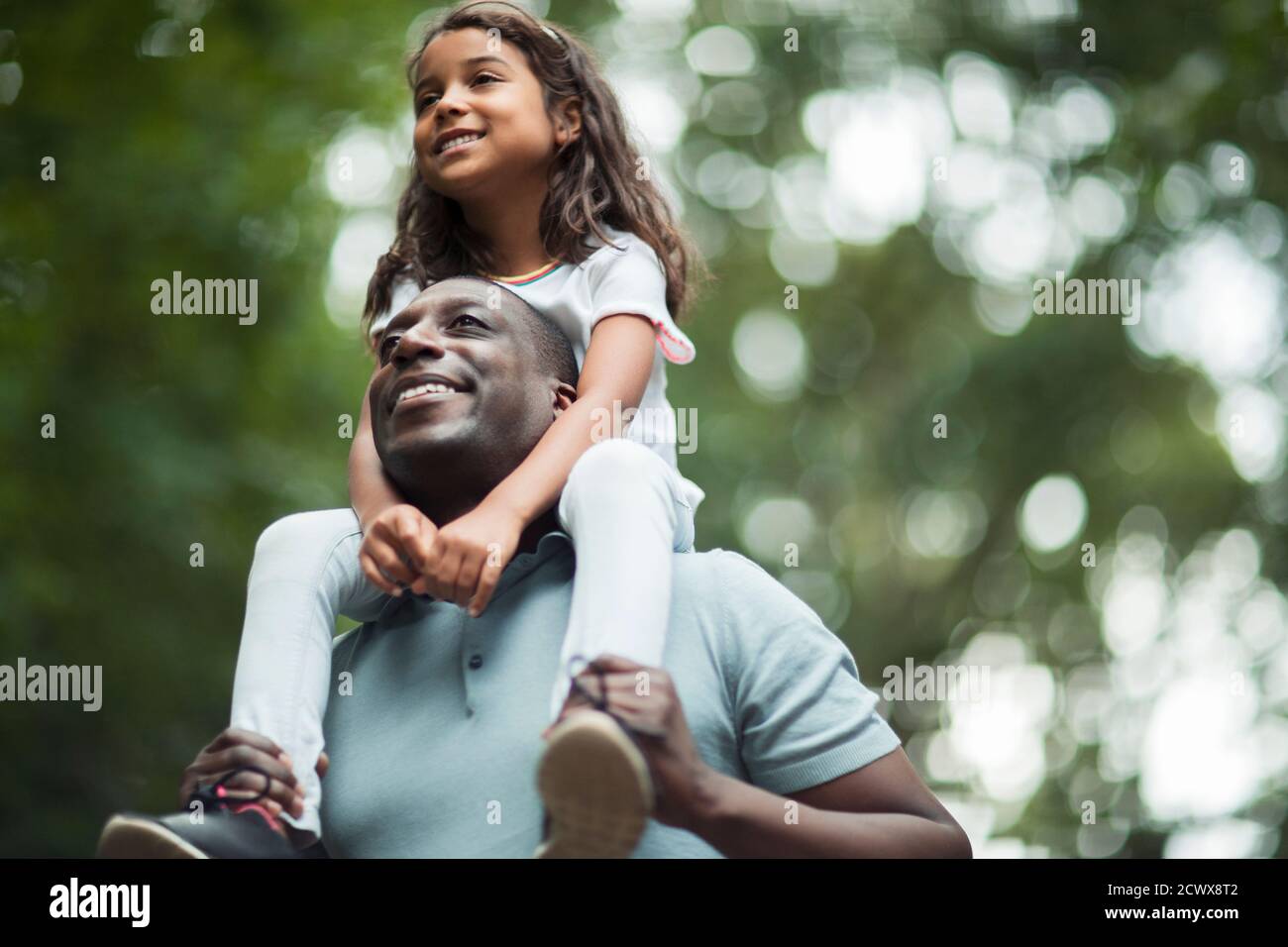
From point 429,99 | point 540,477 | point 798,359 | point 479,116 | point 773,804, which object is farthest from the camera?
point 798,359

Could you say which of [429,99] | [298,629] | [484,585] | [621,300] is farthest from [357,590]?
[429,99]

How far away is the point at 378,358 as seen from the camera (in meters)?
2.83

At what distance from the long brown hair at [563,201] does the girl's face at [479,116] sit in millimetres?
52

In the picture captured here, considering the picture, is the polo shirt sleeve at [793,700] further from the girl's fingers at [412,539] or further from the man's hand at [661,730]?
the girl's fingers at [412,539]

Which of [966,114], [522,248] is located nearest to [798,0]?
[966,114]

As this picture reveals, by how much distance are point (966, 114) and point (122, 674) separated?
5709mm

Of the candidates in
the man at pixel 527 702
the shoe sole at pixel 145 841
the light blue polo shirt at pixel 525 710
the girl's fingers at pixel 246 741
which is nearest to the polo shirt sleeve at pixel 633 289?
the man at pixel 527 702

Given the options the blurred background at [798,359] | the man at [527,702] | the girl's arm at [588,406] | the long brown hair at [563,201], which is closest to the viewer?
the man at [527,702]

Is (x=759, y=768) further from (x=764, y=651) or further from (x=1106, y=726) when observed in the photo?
(x=1106, y=726)

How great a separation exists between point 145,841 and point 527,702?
0.55 m

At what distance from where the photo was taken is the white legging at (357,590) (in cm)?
221

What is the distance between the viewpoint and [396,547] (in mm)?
2373

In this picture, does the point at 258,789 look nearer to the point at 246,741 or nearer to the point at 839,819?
the point at 246,741

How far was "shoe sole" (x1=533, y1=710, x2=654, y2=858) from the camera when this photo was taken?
201 centimetres
